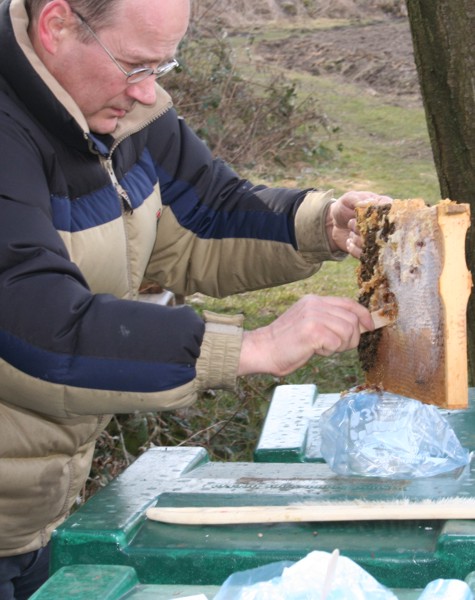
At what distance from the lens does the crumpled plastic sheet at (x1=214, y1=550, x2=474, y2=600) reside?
161cm

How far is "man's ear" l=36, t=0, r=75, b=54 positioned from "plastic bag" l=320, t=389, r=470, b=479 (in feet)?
3.73

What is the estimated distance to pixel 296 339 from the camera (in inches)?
86.1

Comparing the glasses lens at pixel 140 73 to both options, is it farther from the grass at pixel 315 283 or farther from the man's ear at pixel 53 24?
the grass at pixel 315 283

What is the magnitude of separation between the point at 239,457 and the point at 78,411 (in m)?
2.50

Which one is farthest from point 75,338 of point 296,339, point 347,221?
point 347,221

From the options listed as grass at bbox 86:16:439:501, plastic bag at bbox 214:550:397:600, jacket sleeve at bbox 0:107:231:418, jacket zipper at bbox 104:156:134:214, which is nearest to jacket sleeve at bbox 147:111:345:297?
jacket zipper at bbox 104:156:134:214

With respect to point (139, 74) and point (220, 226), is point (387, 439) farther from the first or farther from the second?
point (139, 74)

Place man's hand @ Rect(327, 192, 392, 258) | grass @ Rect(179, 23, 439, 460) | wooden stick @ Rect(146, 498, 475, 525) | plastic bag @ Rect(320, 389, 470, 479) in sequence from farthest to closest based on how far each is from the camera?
grass @ Rect(179, 23, 439, 460) < man's hand @ Rect(327, 192, 392, 258) < plastic bag @ Rect(320, 389, 470, 479) < wooden stick @ Rect(146, 498, 475, 525)

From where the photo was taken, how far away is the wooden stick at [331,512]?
6.31 feet

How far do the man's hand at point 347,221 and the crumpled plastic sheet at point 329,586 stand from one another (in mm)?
1134

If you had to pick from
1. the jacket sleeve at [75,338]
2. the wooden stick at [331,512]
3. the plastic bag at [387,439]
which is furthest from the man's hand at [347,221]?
the wooden stick at [331,512]

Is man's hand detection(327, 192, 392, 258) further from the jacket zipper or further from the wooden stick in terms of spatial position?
the wooden stick

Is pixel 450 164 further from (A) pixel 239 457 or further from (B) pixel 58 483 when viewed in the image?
(B) pixel 58 483

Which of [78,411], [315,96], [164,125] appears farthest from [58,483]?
[315,96]
